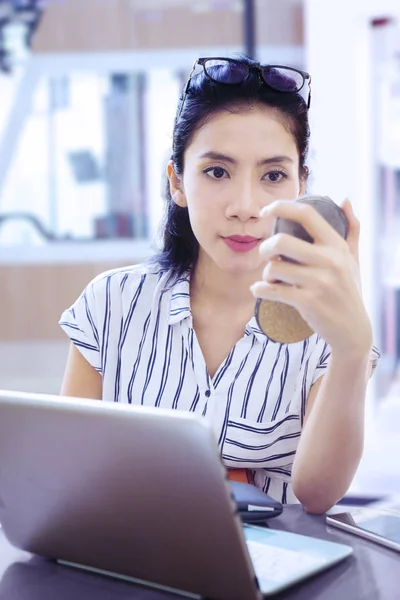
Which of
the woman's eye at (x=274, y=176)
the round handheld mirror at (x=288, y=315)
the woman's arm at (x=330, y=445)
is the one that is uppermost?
the woman's eye at (x=274, y=176)

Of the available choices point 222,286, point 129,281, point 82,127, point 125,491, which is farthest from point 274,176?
point 82,127

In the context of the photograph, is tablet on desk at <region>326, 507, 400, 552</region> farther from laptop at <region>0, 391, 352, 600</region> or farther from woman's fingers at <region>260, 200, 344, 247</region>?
woman's fingers at <region>260, 200, 344, 247</region>

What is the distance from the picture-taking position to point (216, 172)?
4.05 feet

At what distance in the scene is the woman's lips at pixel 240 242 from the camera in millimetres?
1209

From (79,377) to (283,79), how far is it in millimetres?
610

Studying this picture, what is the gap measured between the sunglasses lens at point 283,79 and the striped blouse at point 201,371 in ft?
1.22

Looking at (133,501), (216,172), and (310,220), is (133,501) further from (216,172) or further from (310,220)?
(216,172)

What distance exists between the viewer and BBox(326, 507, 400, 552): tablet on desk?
896 millimetres

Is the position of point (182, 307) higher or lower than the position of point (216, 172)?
lower

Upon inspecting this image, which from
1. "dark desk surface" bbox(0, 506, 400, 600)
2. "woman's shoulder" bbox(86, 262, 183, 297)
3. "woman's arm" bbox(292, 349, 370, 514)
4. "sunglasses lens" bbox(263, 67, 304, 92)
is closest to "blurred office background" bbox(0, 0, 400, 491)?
"woman's shoulder" bbox(86, 262, 183, 297)

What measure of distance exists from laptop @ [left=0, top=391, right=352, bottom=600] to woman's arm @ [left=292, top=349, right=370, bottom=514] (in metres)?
0.17

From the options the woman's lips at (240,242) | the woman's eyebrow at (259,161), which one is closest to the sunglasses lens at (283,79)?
the woman's eyebrow at (259,161)

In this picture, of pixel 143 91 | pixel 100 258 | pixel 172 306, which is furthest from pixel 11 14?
pixel 172 306

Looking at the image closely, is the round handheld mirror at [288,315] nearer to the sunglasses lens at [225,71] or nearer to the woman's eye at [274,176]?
the woman's eye at [274,176]
